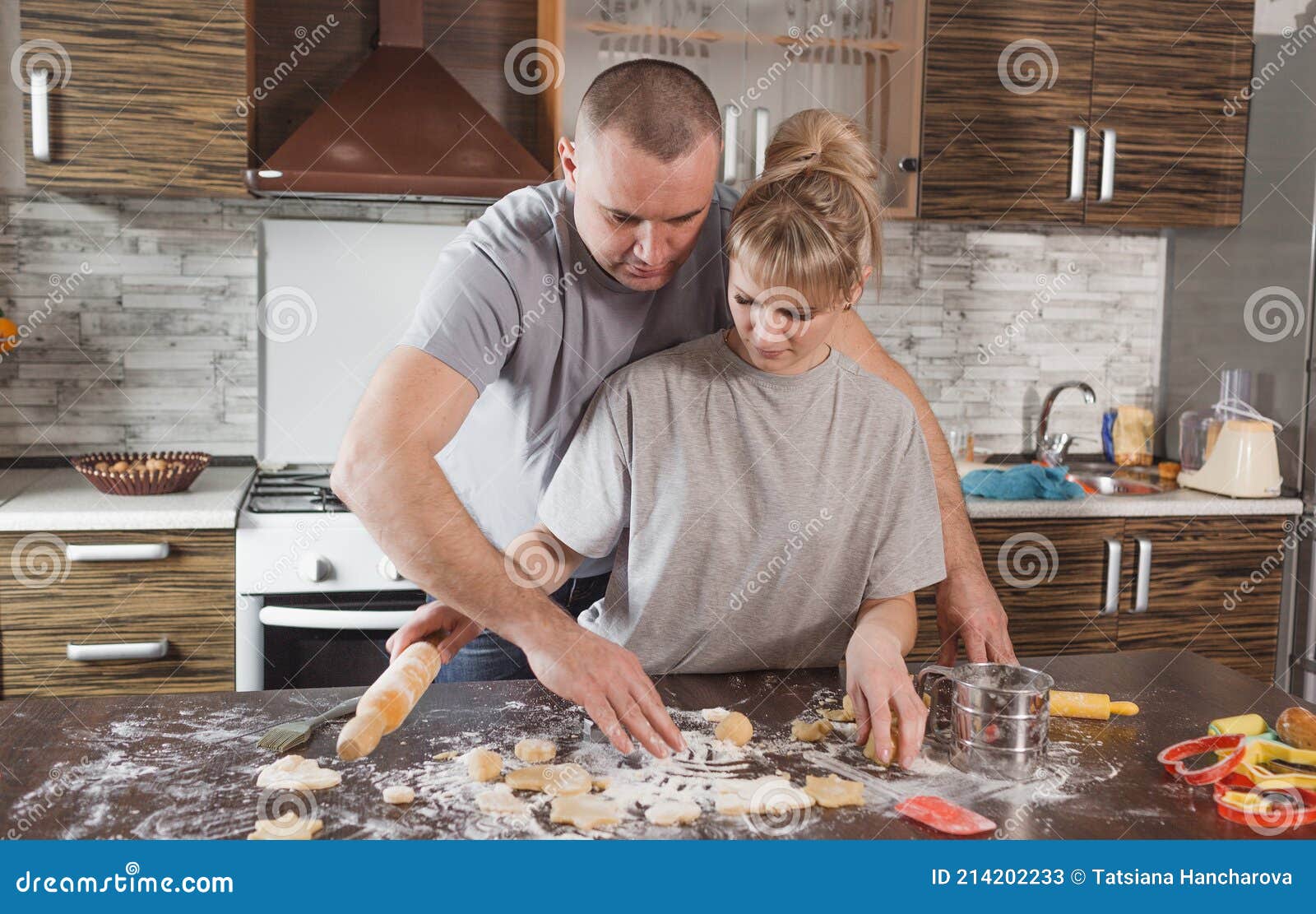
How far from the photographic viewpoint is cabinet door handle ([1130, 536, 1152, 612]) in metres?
2.73

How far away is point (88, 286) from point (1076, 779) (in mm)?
2560

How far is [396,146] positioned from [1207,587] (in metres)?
2.23

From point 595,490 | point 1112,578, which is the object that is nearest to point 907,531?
point 595,490

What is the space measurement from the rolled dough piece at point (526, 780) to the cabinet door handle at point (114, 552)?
1447 mm

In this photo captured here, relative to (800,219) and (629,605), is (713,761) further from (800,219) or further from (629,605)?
(800,219)

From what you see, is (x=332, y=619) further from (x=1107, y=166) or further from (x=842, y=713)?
(x=1107, y=166)

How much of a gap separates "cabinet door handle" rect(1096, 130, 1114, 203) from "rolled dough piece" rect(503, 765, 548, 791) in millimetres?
2490

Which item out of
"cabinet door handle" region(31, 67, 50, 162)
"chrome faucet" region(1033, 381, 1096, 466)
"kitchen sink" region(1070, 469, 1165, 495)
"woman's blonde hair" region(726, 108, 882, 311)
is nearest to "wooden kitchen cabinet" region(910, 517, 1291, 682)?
"kitchen sink" region(1070, 469, 1165, 495)

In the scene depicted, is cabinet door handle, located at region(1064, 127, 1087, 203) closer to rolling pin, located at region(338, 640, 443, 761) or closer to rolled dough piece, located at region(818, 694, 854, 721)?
rolled dough piece, located at region(818, 694, 854, 721)

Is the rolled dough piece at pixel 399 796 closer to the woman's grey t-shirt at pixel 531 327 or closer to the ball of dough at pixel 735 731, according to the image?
the ball of dough at pixel 735 731

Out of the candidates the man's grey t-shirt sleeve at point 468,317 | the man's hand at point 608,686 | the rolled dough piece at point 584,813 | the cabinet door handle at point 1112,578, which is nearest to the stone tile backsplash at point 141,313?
the cabinet door handle at point 1112,578

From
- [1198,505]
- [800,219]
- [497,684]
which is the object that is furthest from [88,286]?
[1198,505]

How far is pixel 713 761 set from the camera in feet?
3.82

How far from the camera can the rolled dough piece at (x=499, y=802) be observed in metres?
1.02
